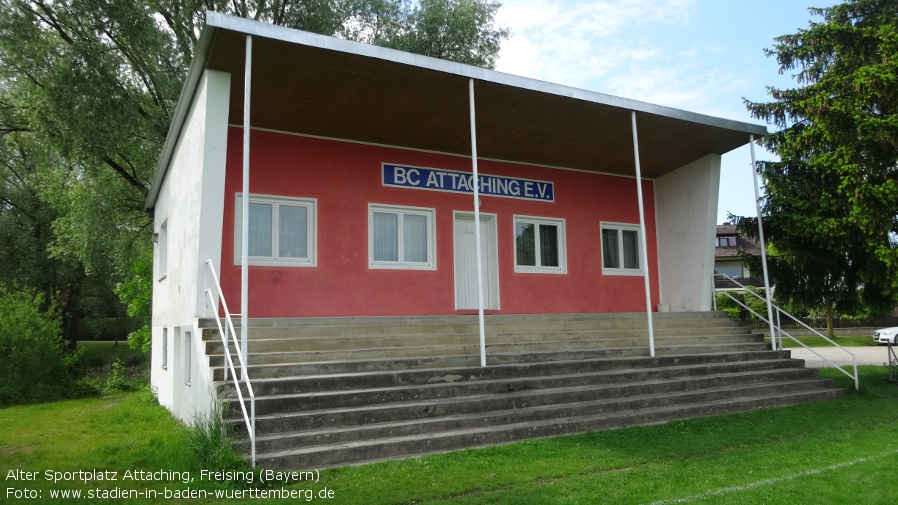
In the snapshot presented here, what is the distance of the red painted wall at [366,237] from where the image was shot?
33.5 ft

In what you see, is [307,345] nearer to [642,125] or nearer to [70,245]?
[642,125]

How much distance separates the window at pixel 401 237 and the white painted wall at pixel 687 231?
5.30 m

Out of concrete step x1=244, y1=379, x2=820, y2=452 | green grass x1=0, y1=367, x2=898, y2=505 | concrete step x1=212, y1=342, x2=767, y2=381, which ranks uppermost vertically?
concrete step x1=212, y1=342, x2=767, y2=381

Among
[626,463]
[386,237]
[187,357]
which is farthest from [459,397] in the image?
[386,237]

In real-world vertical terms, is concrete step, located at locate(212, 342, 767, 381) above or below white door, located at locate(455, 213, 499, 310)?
below

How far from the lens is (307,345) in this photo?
789cm

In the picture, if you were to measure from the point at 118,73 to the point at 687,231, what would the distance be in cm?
1516

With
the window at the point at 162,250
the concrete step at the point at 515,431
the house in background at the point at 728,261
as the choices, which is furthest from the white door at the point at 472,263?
the house in background at the point at 728,261

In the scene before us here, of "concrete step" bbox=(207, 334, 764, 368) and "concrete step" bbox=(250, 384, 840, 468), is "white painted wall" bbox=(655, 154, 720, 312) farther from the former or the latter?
"concrete step" bbox=(250, 384, 840, 468)

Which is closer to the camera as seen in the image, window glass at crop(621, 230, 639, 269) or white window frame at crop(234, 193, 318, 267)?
white window frame at crop(234, 193, 318, 267)

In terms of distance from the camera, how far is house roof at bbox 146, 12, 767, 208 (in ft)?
26.0

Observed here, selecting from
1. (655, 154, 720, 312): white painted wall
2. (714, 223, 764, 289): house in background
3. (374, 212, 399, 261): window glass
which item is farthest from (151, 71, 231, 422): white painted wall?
(714, 223, 764, 289): house in background

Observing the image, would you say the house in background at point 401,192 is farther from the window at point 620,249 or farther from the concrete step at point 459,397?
the concrete step at point 459,397

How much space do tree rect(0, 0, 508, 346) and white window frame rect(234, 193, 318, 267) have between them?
9.31m
